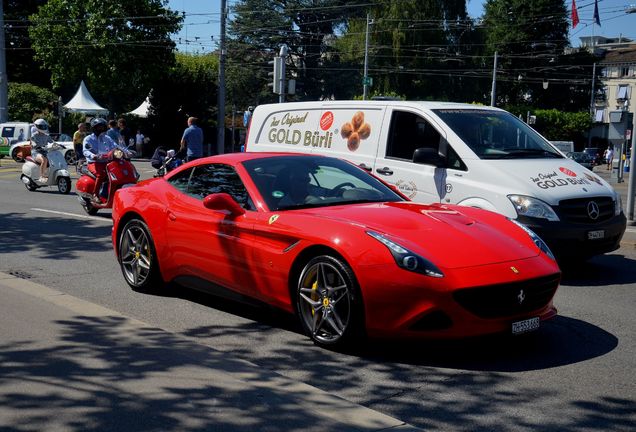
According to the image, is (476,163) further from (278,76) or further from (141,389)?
(278,76)

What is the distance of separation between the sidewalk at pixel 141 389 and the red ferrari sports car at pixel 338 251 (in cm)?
86

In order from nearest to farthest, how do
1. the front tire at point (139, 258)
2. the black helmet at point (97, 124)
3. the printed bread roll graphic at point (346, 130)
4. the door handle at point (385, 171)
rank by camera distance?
the front tire at point (139, 258)
the door handle at point (385, 171)
the printed bread roll graphic at point (346, 130)
the black helmet at point (97, 124)

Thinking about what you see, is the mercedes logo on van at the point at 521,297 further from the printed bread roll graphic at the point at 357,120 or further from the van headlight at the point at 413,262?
the printed bread roll graphic at the point at 357,120

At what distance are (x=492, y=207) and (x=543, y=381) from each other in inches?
150

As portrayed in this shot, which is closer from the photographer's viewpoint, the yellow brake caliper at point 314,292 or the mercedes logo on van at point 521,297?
the mercedes logo on van at point 521,297

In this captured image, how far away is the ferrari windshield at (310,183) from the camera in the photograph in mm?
6527

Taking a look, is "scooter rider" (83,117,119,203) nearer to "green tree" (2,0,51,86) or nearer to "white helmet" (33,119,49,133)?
"white helmet" (33,119,49,133)

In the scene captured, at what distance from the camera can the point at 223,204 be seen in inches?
253

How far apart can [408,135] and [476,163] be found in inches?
45.8

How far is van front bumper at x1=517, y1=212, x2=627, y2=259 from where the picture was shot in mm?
8367

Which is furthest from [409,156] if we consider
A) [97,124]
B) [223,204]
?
[97,124]

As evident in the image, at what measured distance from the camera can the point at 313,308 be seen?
5.77m

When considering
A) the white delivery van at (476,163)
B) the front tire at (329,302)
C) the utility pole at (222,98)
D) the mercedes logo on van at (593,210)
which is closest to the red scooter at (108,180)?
the white delivery van at (476,163)

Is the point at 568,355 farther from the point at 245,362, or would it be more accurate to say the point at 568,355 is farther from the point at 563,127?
the point at 563,127
